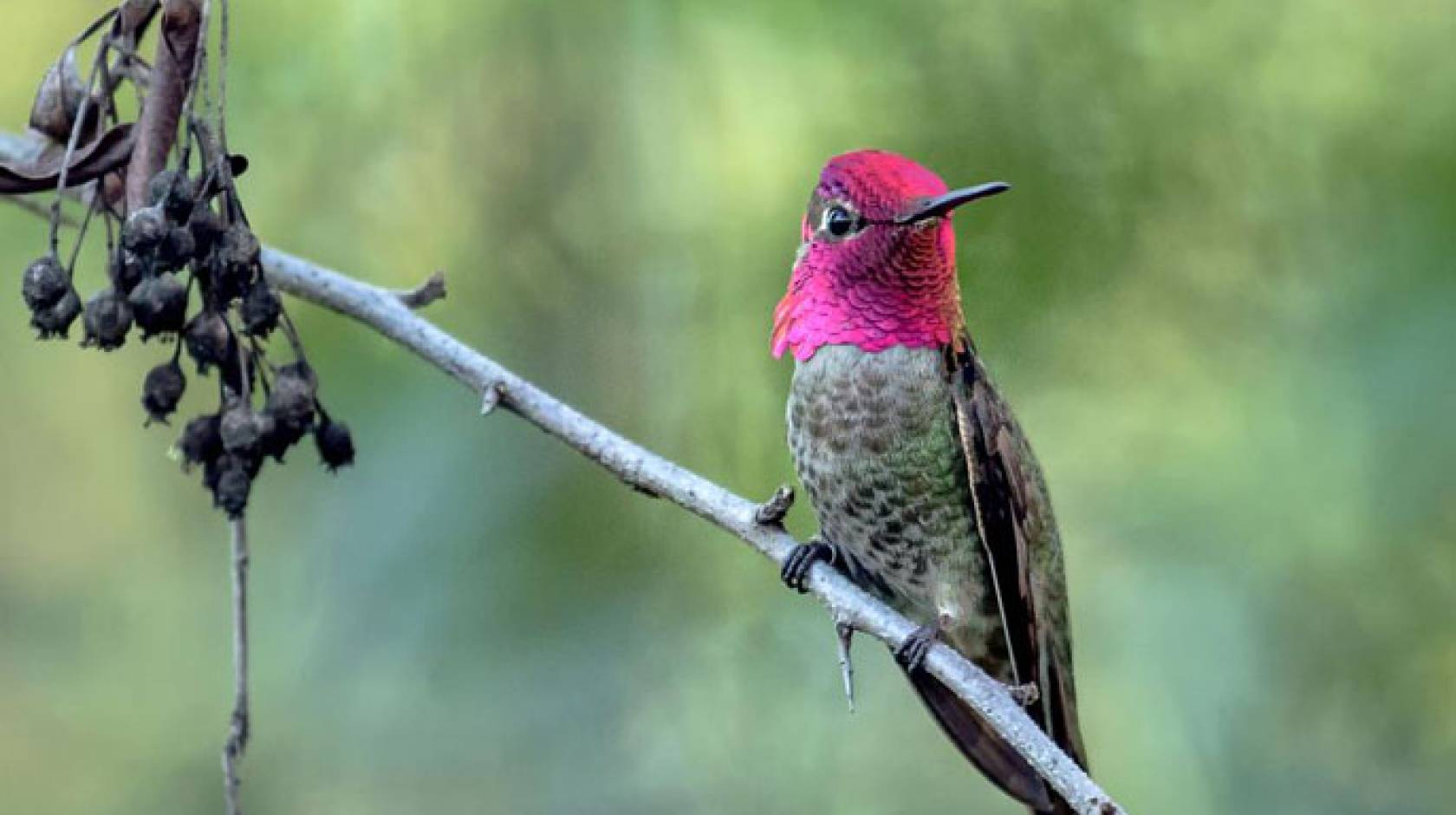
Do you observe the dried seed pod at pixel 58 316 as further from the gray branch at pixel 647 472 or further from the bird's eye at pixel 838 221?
the bird's eye at pixel 838 221

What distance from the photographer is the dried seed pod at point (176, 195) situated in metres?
2.22

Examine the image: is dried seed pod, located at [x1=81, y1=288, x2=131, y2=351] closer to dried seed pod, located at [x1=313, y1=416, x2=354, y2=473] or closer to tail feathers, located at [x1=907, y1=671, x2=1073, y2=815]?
dried seed pod, located at [x1=313, y1=416, x2=354, y2=473]

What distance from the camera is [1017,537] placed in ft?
11.5

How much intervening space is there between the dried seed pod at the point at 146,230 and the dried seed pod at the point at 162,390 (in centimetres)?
38

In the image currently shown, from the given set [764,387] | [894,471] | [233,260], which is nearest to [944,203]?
[894,471]

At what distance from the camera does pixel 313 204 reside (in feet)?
15.2

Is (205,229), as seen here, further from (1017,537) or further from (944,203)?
(1017,537)

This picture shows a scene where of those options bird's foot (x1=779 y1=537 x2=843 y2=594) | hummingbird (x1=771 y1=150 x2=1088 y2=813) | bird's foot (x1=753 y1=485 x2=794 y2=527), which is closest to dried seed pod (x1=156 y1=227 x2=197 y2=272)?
bird's foot (x1=753 y1=485 x2=794 y2=527)

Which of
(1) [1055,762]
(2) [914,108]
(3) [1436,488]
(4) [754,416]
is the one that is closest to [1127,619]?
(3) [1436,488]

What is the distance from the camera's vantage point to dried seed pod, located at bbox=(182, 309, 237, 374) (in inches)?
93.7

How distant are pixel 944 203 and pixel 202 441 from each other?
120 centimetres

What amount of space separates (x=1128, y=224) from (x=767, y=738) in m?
1.63

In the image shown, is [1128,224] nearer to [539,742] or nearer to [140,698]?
[539,742]

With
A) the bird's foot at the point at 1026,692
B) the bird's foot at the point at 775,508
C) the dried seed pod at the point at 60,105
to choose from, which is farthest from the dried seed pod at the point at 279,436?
the bird's foot at the point at 1026,692
